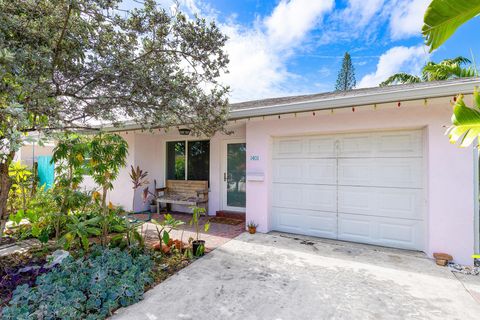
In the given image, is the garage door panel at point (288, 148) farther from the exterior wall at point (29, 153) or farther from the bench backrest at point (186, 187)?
the exterior wall at point (29, 153)

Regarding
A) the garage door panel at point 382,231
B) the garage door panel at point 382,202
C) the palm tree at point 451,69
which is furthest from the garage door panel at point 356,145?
the palm tree at point 451,69

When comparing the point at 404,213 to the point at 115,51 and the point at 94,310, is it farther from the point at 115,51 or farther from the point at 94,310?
the point at 115,51

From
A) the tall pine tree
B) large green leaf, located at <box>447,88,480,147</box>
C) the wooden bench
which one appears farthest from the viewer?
the tall pine tree

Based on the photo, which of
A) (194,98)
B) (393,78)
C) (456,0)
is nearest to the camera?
(456,0)

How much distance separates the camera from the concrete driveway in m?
2.82

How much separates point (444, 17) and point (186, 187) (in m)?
7.53

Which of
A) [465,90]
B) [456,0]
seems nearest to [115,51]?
[456,0]

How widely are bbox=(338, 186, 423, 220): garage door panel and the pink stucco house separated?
0.02 m

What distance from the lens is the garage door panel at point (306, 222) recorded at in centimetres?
557

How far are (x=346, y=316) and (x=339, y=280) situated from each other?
2.91 ft

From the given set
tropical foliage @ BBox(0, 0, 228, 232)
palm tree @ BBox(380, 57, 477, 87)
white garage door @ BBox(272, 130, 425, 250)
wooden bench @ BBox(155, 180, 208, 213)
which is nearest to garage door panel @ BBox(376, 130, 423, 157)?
white garage door @ BBox(272, 130, 425, 250)

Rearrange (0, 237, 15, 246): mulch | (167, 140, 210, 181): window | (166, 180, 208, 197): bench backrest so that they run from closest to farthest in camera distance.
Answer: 1. (0, 237, 15, 246): mulch
2. (166, 180, 208, 197): bench backrest
3. (167, 140, 210, 181): window

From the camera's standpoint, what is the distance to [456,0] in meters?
1.79

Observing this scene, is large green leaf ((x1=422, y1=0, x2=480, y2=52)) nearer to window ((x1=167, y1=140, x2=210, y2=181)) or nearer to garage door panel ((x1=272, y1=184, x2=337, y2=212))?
garage door panel ((x1=272, y1=184, x2=337, y2=212))
